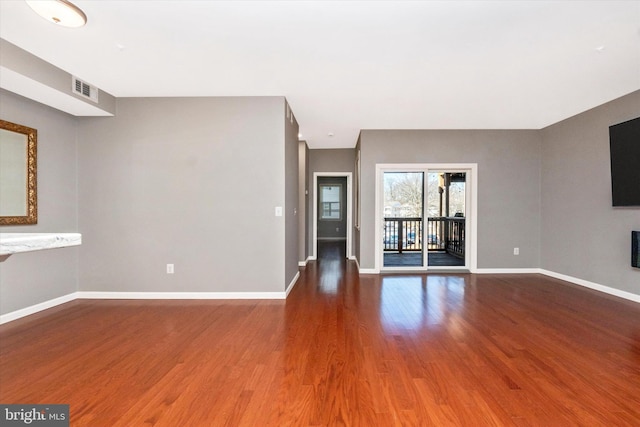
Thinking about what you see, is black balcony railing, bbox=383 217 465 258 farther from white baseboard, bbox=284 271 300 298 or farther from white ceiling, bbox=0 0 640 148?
white ceiling, bbox=0 0 640 148

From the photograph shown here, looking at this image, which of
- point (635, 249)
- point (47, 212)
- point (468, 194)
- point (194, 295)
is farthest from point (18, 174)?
point (635, 249)

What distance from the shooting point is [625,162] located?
11.5 feet

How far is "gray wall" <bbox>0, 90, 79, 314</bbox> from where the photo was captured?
9.63ft

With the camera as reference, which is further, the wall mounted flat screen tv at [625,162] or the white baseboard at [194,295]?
the white baseboard at [194,295]

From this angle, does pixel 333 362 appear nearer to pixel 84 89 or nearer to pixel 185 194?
pixel 185 194

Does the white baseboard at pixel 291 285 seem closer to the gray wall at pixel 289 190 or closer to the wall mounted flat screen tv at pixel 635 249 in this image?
the gray wall at pixel 289 190

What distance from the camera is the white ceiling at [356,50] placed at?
2.03 metres

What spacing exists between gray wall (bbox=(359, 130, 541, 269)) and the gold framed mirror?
4484mm

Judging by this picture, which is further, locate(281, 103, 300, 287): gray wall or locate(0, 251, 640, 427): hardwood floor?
locate(281, 103, 300, 287): gray wall

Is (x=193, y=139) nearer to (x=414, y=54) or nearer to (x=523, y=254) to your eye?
(x=414, y=54)

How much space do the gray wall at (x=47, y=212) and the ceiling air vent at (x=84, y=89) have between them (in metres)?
0.59

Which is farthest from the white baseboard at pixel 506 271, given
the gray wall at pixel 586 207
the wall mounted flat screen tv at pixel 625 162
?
the wall mounted flat screen tv at pixel 625 162

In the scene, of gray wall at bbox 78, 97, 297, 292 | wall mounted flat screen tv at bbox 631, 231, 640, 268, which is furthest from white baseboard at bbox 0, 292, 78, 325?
wall mounted flat screen tv at bbox 631, 231, 640, 268

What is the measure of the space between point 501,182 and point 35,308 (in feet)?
23.0
